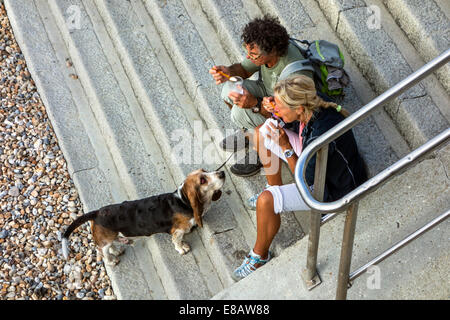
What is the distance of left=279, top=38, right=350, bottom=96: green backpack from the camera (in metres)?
3.38

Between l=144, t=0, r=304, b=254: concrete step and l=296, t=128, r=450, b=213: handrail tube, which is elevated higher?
l=296, t=128, r=450, b=213: handrail tube

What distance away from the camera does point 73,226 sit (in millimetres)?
3781

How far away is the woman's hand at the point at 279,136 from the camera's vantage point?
11.1ft

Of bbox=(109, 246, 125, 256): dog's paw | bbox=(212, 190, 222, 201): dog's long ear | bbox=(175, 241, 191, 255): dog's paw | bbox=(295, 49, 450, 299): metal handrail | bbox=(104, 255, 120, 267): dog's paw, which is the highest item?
bbox=(295, 49, 450, 299): metal handrail

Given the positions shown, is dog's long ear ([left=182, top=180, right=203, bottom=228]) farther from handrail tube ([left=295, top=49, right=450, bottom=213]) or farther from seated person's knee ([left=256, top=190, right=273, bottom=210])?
handrail tube ([left=295, top=49, right=450, bottom=213])

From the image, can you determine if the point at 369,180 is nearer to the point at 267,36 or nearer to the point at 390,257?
the point at 390,257

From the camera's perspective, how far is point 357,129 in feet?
12.0

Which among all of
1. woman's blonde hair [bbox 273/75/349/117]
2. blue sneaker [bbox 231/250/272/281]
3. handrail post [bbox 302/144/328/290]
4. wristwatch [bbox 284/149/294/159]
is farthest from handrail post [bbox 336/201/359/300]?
wristwatch [bbox 284/149/294/159]

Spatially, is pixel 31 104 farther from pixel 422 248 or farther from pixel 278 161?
pixel 422 248

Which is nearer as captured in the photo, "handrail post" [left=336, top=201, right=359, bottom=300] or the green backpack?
"handrail post" [left=336, top=201, right=359, bottom=300]

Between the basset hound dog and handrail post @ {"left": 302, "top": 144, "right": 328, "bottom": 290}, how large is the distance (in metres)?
1.04

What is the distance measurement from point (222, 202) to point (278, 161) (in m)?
0.63

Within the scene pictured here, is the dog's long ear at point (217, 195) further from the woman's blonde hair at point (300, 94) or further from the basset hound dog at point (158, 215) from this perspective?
the woman's blonde hair at point (300, 94)

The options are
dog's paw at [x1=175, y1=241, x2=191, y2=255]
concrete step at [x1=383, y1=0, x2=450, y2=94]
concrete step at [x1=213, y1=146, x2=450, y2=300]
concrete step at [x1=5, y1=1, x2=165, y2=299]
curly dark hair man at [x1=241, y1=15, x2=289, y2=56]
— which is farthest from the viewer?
concrete step at [x1=5, y1=1, x2=165, y2=299]
